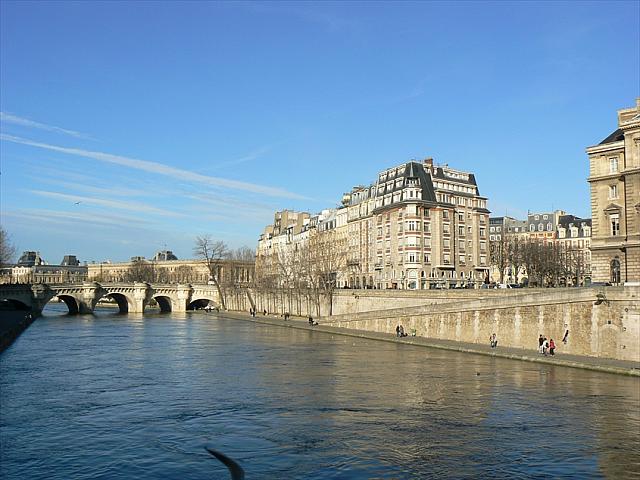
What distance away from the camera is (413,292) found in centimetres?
6669

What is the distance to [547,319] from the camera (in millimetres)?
45125

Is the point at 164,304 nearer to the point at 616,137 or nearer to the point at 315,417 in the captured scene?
the point at 616,137

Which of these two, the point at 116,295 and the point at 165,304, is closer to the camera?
the point at 116,295

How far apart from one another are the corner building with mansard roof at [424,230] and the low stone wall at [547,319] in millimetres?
27067

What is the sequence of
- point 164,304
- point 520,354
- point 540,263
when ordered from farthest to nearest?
point 164,304, point 540,263, point 520,354

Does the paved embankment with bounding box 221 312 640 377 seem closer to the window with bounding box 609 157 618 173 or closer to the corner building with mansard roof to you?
the window with bounding box 609 157 618 173

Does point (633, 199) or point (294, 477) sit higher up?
point (633, 199)

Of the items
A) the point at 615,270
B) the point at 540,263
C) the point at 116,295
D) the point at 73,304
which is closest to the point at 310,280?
the point at 540,263

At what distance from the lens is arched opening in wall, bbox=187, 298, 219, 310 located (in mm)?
127537

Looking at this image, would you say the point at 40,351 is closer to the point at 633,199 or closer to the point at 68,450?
the point at 68,450

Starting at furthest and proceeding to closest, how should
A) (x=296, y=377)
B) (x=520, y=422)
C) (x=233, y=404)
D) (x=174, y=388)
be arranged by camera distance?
(x=296, y=377) < (x=174, y=388) < (x=233, y=404) < (x=520, y=422)

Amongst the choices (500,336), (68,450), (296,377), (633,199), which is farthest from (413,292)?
(68,450)

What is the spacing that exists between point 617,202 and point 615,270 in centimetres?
537

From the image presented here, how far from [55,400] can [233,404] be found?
8580 millimetres
